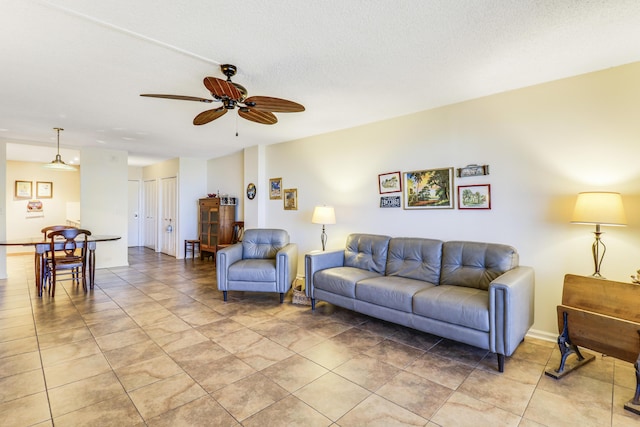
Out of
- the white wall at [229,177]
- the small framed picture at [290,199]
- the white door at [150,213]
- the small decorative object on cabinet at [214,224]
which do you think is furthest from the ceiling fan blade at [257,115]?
the white door at [150,213]

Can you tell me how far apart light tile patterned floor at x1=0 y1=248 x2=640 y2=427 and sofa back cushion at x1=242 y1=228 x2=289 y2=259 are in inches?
39.7

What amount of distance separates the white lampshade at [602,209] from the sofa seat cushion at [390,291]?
1.34m

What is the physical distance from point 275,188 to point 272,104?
3.09m

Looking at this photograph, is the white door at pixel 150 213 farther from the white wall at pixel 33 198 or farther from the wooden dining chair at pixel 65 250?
the wooden dining chair at pixel 65 250

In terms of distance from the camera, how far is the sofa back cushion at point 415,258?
125 inches

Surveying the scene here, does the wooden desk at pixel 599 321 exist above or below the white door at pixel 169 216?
below

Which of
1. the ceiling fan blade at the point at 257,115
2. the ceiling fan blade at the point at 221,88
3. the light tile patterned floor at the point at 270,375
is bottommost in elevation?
the light tile patterned floor at the point at 270,375

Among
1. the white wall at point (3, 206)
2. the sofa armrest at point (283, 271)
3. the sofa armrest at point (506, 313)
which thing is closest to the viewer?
the sofa armrest at point (506, 313)

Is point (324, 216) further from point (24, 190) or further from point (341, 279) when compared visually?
point (24, 190)

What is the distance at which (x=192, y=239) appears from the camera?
24.2 ft

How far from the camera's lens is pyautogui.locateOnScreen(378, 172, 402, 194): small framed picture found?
384 centimetres

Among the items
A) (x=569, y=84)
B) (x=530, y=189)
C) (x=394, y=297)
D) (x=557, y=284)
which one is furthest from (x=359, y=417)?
(x=569, y=84)

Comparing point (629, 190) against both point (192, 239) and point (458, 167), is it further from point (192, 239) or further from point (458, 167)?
point (192, 239)

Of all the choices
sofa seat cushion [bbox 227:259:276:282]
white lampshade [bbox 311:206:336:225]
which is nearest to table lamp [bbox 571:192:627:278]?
white lampshade [bbox 311:206:336:225]
